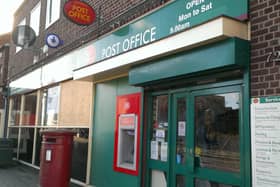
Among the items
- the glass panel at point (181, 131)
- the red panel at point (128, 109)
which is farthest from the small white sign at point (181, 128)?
the red panel at point (128, 109)

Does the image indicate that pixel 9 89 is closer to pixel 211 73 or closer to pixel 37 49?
pixel 37 49

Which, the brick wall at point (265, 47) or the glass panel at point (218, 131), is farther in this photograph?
the glass panel at point (218, 131)

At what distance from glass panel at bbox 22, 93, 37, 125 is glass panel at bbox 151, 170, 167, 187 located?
Answer: 8094 mm

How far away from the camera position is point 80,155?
9.27 meters

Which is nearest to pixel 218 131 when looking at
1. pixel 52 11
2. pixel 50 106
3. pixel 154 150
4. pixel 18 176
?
pixel 154 150

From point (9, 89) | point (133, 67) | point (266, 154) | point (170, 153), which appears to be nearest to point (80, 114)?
point (133, 67)

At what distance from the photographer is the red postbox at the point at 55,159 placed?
7457mm

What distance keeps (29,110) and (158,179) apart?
933 cm

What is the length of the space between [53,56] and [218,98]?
7.88m

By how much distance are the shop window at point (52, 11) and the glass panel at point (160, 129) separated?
6.94 m

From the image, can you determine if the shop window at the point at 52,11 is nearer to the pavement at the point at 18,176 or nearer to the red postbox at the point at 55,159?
the pavement at the point at 18,176

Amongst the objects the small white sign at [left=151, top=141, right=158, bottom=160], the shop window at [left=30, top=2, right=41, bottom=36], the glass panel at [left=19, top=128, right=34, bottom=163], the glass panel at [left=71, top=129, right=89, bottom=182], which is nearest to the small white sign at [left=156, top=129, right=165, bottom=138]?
the small white sign at [left=151, top=141, right=158, bottom=160]

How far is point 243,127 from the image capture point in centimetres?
474

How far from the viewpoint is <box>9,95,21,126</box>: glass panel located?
16094mm
